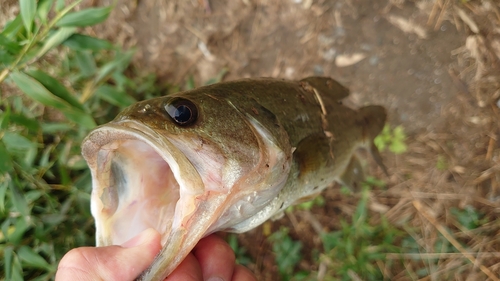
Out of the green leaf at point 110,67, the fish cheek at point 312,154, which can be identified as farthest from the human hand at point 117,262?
the green leaf at point 110,67

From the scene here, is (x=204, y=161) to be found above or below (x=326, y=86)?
above

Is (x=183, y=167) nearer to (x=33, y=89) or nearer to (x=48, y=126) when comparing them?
(x=33, y=89)

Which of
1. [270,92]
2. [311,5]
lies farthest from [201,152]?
[311,5]

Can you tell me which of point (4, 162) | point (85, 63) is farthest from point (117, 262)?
point (85, 63)

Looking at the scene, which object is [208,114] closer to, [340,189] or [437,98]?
[340,189]

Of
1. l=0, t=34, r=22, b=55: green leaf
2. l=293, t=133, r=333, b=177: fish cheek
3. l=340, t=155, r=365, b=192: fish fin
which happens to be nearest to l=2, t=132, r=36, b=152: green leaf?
l=0, t=34, r=22, b=55: green leaf

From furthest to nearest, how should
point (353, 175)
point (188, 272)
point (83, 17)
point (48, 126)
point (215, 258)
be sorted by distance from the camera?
point (48, 126) → point (353, 175) → point (83, 17) → point (215, 258) → point (188, 272)
